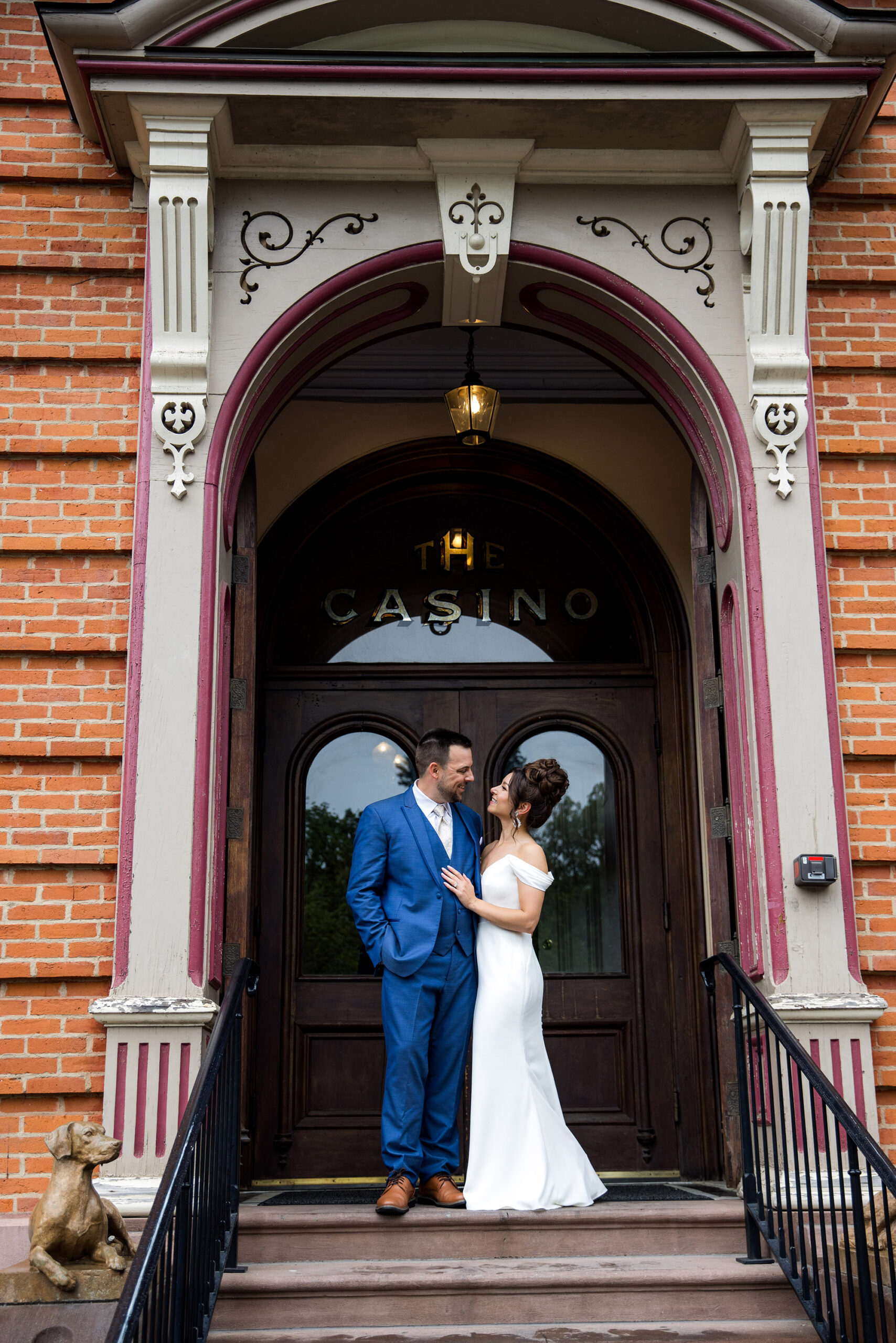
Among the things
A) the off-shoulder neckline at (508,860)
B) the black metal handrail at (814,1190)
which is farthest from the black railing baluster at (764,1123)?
the off-shoulder neckline at (508,860)

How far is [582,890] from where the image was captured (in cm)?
670

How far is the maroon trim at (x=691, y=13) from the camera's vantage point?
16.5 feet

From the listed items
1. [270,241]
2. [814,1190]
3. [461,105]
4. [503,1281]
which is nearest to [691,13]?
[461,105]

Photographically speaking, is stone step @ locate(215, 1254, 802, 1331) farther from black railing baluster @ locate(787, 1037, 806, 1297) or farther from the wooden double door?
the wooden double door

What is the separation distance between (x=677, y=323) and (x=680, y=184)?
61cm

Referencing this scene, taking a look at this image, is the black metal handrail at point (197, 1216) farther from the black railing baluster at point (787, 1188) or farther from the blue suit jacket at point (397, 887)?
the black railing baluster at point (787, 1188)

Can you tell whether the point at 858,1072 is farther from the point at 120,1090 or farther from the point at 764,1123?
the point at 120,1090

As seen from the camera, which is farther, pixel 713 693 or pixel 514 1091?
pixel 713 693

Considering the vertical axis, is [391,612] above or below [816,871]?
above

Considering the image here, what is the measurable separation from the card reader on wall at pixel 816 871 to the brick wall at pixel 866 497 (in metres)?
0.29

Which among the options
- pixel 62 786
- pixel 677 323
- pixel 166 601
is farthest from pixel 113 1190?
pixel 677 323

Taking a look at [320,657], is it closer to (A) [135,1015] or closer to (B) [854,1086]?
(A) [135,1015]

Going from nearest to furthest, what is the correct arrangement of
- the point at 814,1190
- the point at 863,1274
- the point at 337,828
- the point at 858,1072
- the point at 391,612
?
the point at 863,1274 < the point at 814,1190 < the point at 858,1072 < the point at 337,828 < the point at 391,612

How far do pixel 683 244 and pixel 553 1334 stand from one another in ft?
13.3
